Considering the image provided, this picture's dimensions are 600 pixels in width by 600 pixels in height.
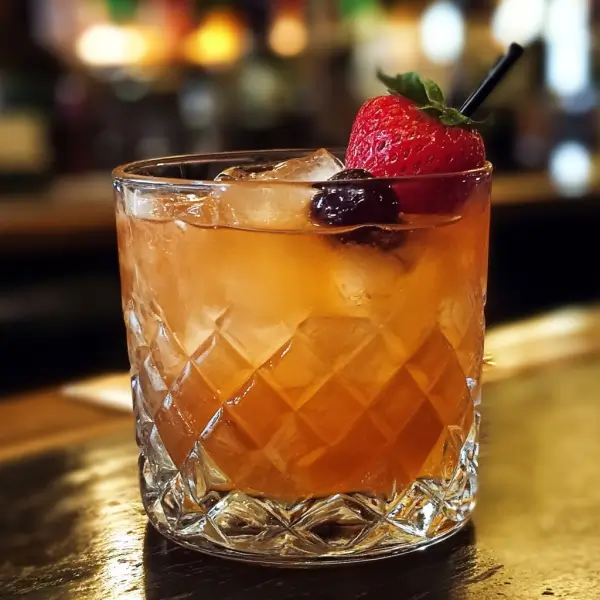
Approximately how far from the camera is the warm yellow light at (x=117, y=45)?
408 cm

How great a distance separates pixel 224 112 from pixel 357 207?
148 inches

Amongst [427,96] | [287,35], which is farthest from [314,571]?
[287,35]

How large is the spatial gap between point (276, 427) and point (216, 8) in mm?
3752

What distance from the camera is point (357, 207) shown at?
2.28ft

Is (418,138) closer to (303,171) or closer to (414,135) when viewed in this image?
(414,135)

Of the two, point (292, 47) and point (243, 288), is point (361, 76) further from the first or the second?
point (243, 288)

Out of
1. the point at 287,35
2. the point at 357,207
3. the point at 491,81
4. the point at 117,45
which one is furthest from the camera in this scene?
the point at 287,35

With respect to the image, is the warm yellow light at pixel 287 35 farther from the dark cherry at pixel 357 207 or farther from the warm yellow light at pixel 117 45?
the dark cherry at pixel 357 207

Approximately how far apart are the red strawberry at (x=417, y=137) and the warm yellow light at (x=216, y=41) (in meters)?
3.55

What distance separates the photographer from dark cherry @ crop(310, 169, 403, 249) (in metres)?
0.69

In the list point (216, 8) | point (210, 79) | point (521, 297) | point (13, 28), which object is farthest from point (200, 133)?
point (521, 297)

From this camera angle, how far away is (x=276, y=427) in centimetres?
75

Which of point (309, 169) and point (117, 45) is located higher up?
point (117, 45)

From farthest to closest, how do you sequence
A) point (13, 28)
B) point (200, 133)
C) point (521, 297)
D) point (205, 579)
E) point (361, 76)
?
point (361, 76), point (200, 133), point (13, 28), point (521, 297), point (205, 579)
